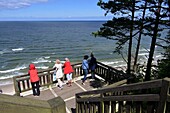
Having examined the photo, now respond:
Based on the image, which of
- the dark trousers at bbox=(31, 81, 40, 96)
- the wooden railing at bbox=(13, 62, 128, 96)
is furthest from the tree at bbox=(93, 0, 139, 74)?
the dark trousers at bbox=(31, 81, 40, 96)

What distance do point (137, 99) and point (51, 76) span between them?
7.29 meters

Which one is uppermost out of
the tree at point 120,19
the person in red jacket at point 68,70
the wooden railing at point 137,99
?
the tree at point 120,19

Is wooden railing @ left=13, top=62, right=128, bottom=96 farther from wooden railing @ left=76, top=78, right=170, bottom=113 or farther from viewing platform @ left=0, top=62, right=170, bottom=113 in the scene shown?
wooden railing @ left=76, top=78, right=170, bottom=113

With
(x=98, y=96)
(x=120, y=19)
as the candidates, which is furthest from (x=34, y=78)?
(x=120, y=19)

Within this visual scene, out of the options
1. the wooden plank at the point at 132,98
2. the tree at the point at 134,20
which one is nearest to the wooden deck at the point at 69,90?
the tree at the point at 134,20

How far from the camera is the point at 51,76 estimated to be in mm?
9578

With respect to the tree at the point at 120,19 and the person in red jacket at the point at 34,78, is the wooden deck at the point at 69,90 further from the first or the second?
the tree at the point at 120,19

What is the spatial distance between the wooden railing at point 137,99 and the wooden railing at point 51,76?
4.06 meters

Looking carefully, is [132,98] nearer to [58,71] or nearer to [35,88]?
[58,71]

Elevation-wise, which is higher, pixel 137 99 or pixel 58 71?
pixel 137 99

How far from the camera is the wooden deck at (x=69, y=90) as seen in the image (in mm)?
8344

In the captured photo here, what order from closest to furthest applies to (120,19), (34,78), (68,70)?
(34,78) → (68,70) → (120,19)

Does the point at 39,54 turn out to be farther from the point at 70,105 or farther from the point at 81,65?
the point at 70,105

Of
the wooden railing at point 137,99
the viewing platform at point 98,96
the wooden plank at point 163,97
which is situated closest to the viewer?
the viewing platform at point 98,96
